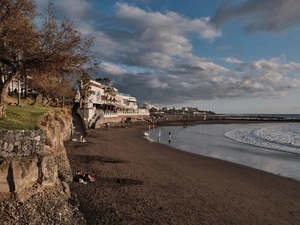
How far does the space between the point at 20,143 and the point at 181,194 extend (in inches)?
283

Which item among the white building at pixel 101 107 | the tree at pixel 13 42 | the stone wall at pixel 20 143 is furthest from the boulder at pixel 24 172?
the white building at pixel 101 107

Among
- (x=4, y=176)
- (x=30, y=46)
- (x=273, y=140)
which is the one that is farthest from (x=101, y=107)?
(x=4, y=176)

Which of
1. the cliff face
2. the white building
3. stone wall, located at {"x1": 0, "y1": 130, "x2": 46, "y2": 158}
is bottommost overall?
the cliff face

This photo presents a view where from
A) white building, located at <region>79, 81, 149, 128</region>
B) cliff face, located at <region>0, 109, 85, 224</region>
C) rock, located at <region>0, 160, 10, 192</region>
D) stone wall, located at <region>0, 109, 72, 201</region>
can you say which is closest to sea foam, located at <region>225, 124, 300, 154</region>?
white building, located at <region>79, 81, 149, 128</region>

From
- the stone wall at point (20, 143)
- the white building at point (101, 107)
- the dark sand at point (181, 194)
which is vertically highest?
the white building at point (101, 107)

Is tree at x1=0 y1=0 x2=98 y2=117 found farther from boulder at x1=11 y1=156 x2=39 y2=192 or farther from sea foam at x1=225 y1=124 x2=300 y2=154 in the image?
sea foam at x1=225 y1=124 x2=300 y2=154

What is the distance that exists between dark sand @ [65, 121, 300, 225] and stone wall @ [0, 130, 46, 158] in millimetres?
2847

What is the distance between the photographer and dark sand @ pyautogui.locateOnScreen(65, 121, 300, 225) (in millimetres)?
9116

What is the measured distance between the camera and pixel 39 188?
8.13 meters

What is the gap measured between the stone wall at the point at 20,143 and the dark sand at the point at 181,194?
2847 mm

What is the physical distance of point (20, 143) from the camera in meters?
8.34

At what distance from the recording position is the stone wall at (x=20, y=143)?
7.98m

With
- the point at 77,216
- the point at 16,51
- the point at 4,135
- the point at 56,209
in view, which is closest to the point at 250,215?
the point at 77,216

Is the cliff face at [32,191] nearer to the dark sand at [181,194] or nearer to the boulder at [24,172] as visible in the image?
the boulder at [24,172]
